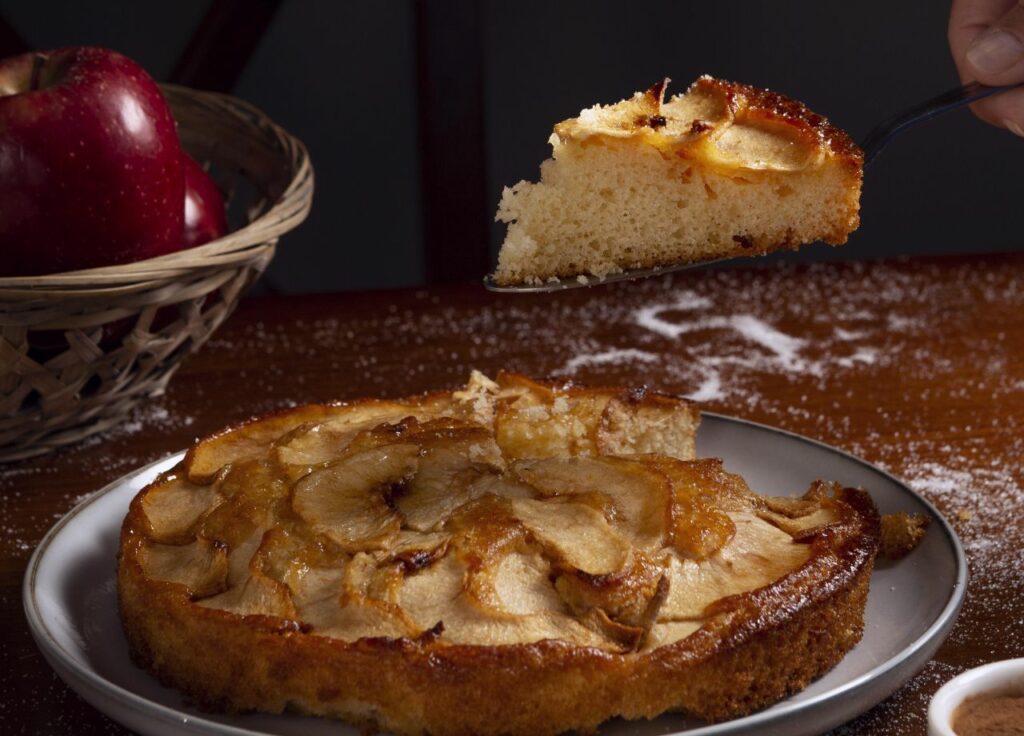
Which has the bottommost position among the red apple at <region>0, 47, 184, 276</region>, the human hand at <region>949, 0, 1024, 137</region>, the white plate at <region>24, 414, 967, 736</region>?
the white plate at <region>24, 414, 967, 736</region>

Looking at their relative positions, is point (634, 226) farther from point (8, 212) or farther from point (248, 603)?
point (8, 212)

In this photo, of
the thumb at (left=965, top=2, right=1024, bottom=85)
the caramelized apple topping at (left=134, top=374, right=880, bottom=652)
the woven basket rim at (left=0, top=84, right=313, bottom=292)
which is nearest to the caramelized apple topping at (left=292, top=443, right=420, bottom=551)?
the caramelized apple topping at (left=134, top=374, right=880, bottom=652)

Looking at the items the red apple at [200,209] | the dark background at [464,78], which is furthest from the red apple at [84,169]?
the dark background at [464,78]

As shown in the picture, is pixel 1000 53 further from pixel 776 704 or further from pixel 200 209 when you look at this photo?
pixel 200 209

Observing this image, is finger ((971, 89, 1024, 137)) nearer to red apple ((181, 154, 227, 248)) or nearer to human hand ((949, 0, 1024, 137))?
human hand ((949, 0, 1024, 137))

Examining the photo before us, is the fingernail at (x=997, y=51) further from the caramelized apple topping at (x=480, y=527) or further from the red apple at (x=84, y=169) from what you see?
the red apple at (x=84, y=169)

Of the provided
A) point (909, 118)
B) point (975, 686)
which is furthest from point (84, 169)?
point (975, 686)
